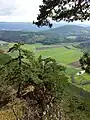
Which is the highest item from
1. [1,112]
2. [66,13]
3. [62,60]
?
[66,13]

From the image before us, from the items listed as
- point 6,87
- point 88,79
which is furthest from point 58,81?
point 88,79

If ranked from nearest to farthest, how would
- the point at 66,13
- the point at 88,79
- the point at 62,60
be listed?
the point at 66,13
the point at 88,79
the point at 62,60

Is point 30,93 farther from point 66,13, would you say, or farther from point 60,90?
point 66,13

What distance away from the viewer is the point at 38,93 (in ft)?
40.2

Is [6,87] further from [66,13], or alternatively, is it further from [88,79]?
[88,79]

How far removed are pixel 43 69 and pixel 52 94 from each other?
1.33m

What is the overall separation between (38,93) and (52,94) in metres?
0.61

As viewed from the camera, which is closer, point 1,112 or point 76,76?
point 1,112

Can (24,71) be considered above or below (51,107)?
above

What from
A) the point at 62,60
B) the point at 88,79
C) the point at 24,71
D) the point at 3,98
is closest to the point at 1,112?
the point at 3,98

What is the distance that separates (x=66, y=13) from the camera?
37.0 ft

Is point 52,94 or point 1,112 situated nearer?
point 1,112

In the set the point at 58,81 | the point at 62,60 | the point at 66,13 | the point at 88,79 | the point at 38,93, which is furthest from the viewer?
the point at 62,60

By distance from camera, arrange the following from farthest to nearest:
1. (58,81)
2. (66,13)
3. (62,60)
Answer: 1. (62,60)
2. (58,81)
3. (66,13)
